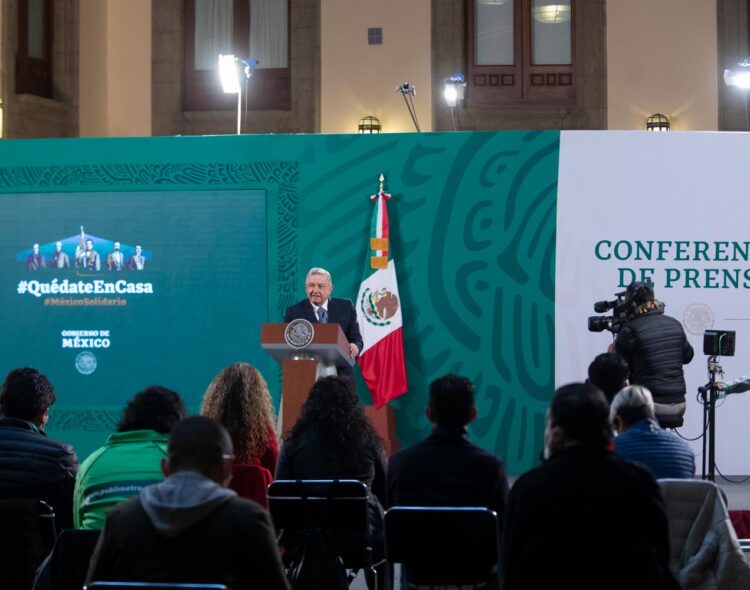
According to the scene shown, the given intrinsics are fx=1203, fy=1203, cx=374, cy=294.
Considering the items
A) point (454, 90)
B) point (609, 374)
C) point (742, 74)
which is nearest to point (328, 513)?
point (609, 374)

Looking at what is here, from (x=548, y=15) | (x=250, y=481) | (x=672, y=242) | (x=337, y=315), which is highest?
(x=548, y=15)

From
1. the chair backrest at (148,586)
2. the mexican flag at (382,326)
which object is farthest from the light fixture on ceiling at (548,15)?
the chair backrest at (148,586)

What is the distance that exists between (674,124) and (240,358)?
7638mm

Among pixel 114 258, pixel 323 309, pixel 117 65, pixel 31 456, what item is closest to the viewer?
Answer: pixel 31 456

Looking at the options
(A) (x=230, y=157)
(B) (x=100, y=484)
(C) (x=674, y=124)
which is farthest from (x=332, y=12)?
(B) (x=100, y=484)

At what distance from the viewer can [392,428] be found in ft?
32.6

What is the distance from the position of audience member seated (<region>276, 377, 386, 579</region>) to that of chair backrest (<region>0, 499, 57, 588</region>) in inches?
37.7

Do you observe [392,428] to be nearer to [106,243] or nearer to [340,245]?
[340,245]

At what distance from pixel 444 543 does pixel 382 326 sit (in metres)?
5.80

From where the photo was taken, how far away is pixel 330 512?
4.78 meters

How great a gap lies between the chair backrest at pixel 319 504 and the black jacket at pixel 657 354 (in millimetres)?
3355

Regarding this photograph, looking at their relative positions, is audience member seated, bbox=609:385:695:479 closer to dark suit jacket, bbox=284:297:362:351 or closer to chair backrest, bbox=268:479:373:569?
chair backrest, bbox=268:479:373:569

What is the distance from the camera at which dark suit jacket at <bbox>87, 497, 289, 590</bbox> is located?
9.93 feet

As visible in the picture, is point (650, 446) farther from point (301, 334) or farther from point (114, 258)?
point (114, 258)
